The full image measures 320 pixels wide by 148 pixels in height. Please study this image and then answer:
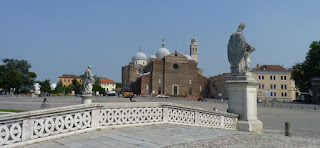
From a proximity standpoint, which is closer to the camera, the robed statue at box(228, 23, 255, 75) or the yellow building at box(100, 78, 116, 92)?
the robed statue at box(228, 23, 255, 75)

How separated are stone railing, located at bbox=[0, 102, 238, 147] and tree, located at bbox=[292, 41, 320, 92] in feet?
177

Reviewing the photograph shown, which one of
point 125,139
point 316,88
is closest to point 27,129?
point 125,139

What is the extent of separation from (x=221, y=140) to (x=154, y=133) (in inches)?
66.9

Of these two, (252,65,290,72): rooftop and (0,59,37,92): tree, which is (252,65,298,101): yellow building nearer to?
(252,65,290,72): rooftop

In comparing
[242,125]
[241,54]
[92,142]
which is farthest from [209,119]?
[92,142]

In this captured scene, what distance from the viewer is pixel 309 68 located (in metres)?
57.2

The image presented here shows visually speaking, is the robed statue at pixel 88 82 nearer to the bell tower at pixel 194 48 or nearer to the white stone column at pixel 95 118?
the white stone column at pixel 95 118

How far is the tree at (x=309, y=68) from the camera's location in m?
55.8

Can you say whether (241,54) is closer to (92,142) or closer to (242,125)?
(242,125)

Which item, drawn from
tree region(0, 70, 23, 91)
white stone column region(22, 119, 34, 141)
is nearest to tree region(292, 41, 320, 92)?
white stone column region(22, 119, 34, 141)

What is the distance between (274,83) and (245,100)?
7036 cm

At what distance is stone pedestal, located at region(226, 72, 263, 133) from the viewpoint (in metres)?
9.40

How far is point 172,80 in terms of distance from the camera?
87.4m

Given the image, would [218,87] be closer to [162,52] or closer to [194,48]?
[194,48]
